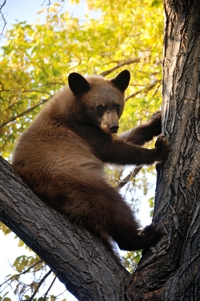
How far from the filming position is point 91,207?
16.9 ft

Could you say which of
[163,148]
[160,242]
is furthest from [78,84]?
[160,242]

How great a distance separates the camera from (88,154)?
6.17m

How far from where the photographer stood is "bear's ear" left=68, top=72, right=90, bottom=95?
22.8 feet

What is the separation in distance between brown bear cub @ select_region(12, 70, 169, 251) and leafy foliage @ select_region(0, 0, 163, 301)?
254cm

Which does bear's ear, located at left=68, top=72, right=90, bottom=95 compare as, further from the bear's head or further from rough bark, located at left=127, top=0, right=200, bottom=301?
rough bark, located at left=127, top=0, right=200, bottom=301

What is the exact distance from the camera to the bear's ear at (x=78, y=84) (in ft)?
22.8

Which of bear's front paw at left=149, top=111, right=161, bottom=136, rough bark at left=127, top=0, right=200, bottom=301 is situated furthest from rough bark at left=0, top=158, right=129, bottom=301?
bear's front paw at left=149, top=111, right=161, bottom=136

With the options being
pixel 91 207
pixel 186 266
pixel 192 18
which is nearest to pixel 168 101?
pixel 192 18

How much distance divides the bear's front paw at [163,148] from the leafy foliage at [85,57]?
13.2 ft

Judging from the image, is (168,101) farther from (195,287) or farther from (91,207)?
(195,287)

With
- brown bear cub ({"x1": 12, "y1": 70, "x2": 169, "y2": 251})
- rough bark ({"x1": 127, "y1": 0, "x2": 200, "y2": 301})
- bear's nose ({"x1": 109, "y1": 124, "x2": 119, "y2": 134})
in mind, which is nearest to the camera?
rough bark ({"x1": 127, "y1": 0, "x2": 200, "y2": 301})

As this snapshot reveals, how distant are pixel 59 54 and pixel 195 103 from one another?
8.11 m

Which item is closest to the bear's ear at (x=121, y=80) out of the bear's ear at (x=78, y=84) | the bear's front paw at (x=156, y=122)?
the bear's ear at (x=78, y=84)

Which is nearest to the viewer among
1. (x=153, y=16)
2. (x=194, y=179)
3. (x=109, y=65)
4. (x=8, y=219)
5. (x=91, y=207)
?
(x=8, y=219)
